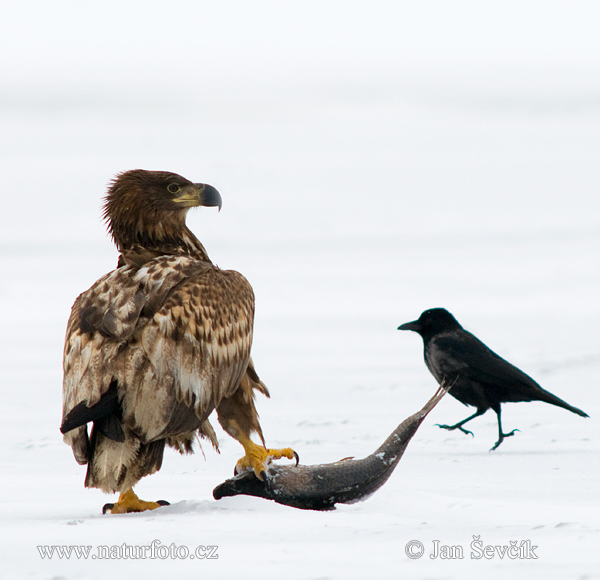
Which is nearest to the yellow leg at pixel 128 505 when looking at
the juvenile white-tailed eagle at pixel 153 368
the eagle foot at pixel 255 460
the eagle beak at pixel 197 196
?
the juvenile white-tailed eagle at pixel 153 368

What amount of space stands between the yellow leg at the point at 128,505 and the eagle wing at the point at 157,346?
1.02 feet

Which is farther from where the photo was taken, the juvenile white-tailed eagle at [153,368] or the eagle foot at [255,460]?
the eagle foot at [255,460]

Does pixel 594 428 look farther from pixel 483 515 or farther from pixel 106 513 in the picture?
pixel 106 513

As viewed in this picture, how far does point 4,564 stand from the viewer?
10.2 feet

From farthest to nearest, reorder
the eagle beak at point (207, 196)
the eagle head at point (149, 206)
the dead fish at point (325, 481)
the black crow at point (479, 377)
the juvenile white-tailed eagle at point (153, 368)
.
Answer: the black crow at point (479, 377) < the eagle beak at point (207, 196) < the eagle head at point (149, 206) < the dead fish at point (325, 481) < the juvenile white-tailed eagle at point (153, 368)

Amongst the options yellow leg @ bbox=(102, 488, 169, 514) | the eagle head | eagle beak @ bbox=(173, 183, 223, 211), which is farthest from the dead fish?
eagle beak @ bbox=(173, 183, 223, 211)

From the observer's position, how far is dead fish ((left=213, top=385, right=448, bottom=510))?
4539mm

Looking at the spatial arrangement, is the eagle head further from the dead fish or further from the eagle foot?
the dead fish

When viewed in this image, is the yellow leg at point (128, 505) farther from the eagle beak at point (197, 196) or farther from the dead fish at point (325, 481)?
the eagle beak at point (197, 196)

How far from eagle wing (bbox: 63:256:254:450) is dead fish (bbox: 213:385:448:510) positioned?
1.34ft

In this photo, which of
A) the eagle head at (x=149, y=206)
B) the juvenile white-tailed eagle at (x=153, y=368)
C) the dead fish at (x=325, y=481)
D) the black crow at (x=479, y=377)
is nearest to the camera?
the juvenile white-tailed eagle at (x=153, y=368)

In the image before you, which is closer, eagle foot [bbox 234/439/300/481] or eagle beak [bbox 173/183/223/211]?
eagle foot [bbox 234/439/300/481]

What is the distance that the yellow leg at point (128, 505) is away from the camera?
457cm

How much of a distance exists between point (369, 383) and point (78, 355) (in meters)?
5.12
